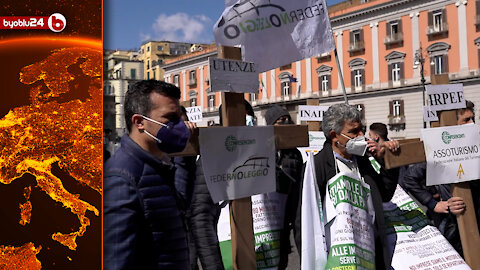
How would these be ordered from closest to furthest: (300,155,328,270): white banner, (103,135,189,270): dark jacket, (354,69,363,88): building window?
(103,135,189,270): dark jacket, (300,155,328,270): white banner, (354,69,363,88): building window

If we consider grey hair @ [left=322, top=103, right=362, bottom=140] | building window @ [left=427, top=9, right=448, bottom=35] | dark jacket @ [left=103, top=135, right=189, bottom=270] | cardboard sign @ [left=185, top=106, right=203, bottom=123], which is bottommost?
dark jacket @ [left=103, top=135, right=189, bottom=270]

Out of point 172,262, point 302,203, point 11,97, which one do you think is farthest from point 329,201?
point 11,97

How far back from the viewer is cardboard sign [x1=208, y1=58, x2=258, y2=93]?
2.89 metres

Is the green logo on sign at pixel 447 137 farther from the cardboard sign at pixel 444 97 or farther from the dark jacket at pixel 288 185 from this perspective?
the dark jacket at pixel 288 185

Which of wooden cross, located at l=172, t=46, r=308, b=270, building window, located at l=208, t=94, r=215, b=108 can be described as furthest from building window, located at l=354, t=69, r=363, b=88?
wooden cross, located at l=172, t=46, r=308, b=270

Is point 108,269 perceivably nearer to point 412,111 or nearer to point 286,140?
point 286,140

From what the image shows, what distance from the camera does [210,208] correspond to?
3.48 m

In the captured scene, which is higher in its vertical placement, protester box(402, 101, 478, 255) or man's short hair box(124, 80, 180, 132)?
man's short hair box(124, 80, 180, 132)

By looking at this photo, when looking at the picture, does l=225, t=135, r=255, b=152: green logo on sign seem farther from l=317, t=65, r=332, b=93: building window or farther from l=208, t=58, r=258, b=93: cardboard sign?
l=317, t=65, r=332, b=93: building window

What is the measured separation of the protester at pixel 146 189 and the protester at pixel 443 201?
2584 millimetres

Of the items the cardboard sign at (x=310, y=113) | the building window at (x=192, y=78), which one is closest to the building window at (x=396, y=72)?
the building window at (x=192, y=78)

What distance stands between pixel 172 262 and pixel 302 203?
1279mm

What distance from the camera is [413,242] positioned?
11.0 feet

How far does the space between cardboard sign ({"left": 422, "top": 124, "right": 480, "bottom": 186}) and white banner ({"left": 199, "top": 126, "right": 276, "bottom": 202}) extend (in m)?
1.38
